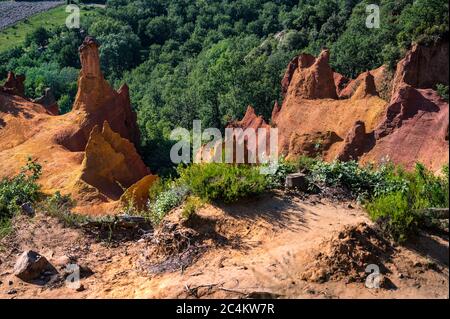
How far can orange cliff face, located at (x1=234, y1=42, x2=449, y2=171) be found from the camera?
642 inches

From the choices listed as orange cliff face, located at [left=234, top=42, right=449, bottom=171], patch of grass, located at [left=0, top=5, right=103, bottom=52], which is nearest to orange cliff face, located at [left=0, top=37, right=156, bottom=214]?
orange cliff face, located at [left=234, top=42, right=449, bottom=171]

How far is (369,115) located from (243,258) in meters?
13.7

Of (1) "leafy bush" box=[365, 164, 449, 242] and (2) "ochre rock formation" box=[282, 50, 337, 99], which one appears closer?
(1) "leafy bush" box=[365, 164, 449, 242]

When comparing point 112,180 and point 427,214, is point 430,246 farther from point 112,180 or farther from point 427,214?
point 112,180

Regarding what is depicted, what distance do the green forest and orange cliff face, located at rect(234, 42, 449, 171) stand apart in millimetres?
1786

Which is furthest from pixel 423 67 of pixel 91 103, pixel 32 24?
pixel 32 24

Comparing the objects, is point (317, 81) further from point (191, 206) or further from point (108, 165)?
point (191, 206)

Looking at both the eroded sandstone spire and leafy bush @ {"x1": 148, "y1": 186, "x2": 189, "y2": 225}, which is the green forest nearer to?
the eroded sandstone spire

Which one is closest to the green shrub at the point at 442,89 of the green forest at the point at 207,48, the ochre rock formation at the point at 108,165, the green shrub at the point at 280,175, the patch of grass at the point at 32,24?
the green forest at the point at 207,48

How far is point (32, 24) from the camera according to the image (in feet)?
219

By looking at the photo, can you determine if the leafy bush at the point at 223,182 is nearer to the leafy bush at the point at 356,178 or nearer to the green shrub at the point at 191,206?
the green shrub at the point at 191,206

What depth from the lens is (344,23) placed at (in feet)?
143

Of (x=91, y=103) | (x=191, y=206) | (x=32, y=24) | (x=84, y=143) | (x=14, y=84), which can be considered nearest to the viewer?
(x=191, y=206)

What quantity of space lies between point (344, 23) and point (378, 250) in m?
39.7
